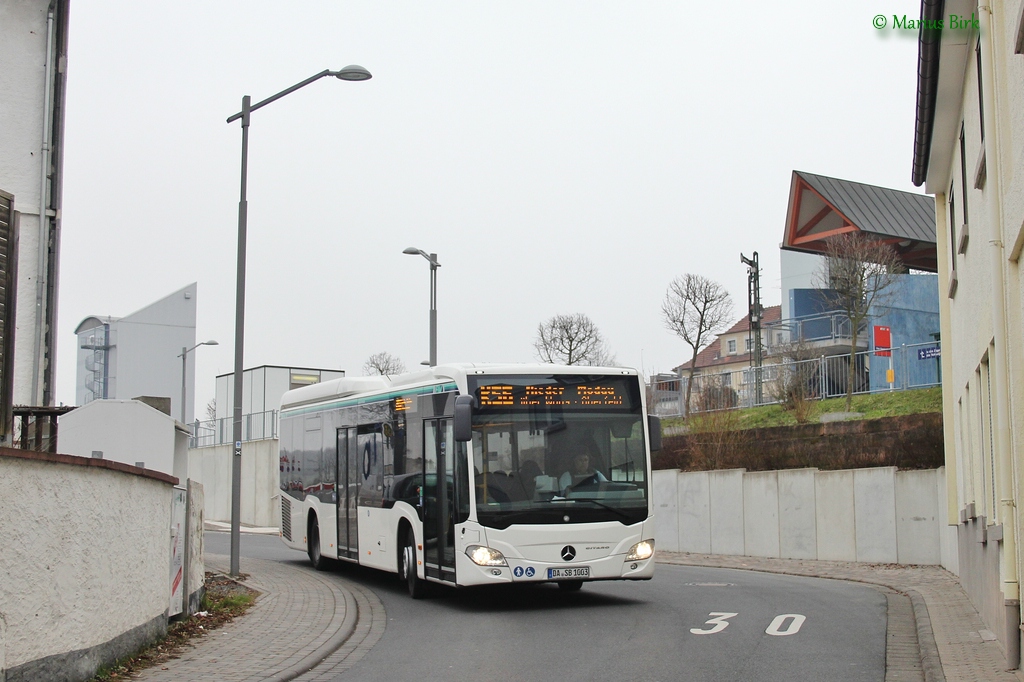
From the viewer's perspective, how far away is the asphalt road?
10.1 meters

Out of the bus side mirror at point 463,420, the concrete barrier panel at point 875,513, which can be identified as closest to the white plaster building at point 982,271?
the concrete barrier panel at point 875,513

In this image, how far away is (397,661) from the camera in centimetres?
1088

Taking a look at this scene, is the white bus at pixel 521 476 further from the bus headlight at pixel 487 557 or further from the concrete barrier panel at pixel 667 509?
the concrete barrier panel at pixel 667 509

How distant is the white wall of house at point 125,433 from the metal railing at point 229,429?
99.8 ft

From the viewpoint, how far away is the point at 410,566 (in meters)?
16.2

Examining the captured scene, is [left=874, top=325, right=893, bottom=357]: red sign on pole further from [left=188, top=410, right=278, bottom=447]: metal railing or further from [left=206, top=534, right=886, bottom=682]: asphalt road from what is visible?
[left=206, top=534, right=886, bottom=682]: asphalt road

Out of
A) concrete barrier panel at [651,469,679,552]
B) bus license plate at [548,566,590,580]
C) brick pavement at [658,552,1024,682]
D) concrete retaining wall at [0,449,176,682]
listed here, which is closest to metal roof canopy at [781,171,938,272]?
concrete barrier panel at [651,469,679,552]

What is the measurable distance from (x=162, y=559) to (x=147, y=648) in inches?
35.6

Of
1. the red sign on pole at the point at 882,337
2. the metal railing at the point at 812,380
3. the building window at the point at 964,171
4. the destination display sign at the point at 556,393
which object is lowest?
the destination display sign at the point at 556,393

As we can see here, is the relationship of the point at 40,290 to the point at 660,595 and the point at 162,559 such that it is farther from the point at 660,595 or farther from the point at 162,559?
the point at 660,595

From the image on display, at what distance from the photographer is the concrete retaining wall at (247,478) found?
42.7 metres

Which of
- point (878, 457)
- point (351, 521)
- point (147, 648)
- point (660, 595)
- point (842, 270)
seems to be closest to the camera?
point (147, 648)

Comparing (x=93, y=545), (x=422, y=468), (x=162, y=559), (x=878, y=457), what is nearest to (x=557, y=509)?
(x=422, y=468)

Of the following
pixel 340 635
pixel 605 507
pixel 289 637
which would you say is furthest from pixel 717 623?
pixel 289 637
